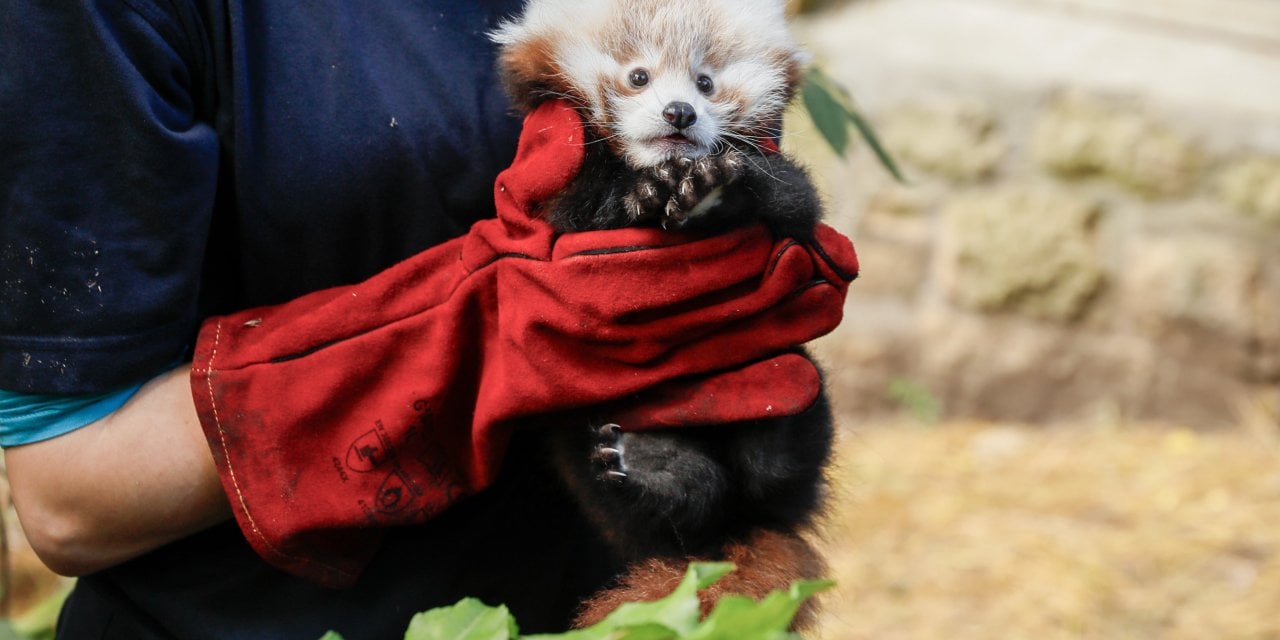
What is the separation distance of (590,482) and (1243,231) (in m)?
2.95

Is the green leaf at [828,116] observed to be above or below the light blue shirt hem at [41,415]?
above

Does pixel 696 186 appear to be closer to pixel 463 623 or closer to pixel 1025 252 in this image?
pixel 463 623

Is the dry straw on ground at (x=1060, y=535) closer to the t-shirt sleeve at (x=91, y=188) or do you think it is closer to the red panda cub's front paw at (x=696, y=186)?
the red panda cub's front paw at (x=696, y=186)

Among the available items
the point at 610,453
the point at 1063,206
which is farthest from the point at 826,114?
the point at 1063,206

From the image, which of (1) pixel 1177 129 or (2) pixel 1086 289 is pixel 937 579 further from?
(1) pixel 1177 129

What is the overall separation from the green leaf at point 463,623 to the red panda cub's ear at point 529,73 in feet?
2.28

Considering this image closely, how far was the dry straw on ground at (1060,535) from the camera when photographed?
2.98 meters

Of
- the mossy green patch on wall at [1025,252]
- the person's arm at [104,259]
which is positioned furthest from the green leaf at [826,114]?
the mossy green patch on wall at [1025,252]

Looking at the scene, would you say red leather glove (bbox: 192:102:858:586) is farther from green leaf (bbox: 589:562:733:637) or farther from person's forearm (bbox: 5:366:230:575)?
green leaf (bbox: 589:562:733:637)

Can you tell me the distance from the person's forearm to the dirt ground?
1734 millimetres

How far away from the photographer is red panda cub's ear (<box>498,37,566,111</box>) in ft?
4.66

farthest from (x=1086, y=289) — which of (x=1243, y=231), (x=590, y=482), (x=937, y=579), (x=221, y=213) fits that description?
(x=221, y=213)

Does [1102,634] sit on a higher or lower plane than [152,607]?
lower

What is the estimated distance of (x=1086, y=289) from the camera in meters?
3.74
